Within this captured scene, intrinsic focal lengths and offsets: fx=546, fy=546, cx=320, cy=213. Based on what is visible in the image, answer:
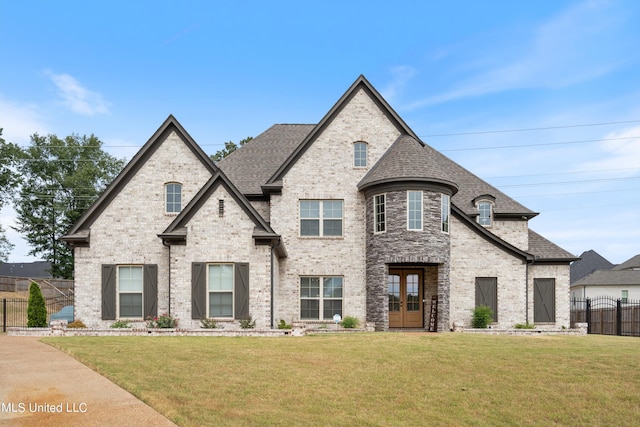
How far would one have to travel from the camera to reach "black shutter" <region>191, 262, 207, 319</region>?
20.3m

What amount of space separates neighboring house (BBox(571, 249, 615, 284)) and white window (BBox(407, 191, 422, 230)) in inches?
2242

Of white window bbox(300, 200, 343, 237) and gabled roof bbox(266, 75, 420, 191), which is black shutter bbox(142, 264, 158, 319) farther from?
white window bbox(300, 200, 343, 237)

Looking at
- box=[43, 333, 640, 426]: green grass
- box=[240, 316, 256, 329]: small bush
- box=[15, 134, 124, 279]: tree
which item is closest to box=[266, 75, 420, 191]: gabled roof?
box=[240, 316, 256, 329]: small bush

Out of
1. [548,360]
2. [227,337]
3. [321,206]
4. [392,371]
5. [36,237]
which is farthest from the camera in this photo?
[36,237]

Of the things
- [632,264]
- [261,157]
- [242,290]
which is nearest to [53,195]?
[261,157]

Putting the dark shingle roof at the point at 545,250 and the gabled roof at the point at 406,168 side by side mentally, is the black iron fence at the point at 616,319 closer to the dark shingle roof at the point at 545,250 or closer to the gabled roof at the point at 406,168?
the dark shingle roof at the point at 545,250

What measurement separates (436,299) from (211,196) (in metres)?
10.2

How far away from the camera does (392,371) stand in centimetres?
1223

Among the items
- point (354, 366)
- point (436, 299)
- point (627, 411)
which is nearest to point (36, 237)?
point (436, 299)

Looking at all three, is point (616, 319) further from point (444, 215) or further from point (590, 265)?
point (590, 265)

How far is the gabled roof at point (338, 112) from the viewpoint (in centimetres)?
2419

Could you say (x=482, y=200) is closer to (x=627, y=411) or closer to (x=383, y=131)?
(x=383, y=131)

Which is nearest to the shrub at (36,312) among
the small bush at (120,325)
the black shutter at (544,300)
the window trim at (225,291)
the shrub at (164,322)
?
the small bush at (120,325)

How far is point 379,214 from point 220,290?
7436 millimetres
